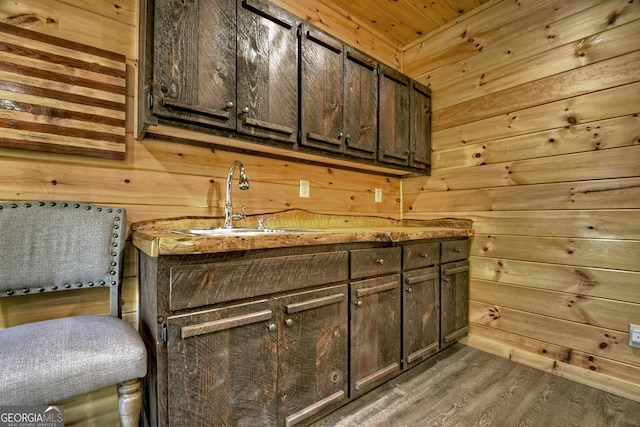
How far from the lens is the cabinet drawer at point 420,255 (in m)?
1.71

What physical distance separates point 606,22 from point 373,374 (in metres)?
2.37

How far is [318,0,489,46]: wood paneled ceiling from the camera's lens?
7.12 ft

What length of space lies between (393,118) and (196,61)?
139cm

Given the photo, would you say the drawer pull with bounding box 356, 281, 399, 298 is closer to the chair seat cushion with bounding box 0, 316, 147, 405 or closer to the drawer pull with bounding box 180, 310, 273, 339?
the drawer pull with bounding box 180, 310, 273, 339

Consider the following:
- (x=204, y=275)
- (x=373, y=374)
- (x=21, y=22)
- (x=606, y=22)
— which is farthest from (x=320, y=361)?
(x=606, y=22)

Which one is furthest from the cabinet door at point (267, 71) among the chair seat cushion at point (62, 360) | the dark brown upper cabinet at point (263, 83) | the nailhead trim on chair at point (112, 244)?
the chair seat cushion at point (62, 360)

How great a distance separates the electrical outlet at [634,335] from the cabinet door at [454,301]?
0.85 m

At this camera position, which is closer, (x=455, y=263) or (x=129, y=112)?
(x=129, y=112)

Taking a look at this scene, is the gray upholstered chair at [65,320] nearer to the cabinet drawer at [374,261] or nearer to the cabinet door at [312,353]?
the cabinet door at [312,353]

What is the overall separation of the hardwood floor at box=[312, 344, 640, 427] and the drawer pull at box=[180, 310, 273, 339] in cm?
66

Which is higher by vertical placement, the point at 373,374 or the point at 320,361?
the point at 320,361

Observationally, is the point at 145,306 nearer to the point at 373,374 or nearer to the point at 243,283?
the point at 243,283

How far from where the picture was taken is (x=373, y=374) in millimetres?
1528
